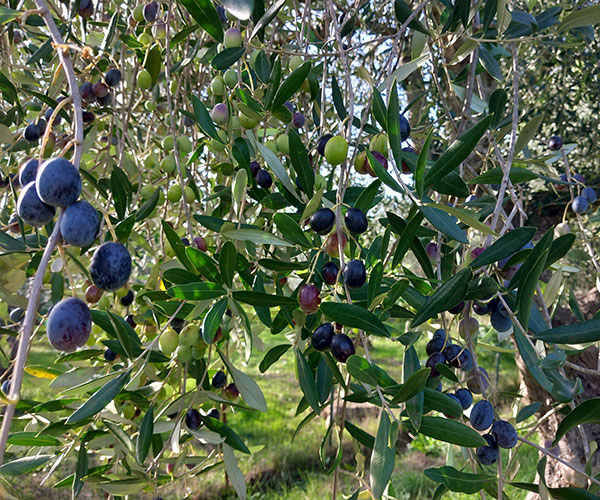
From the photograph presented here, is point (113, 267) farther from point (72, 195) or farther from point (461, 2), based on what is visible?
point (461, 2)

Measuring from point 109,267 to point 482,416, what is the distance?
0.77m

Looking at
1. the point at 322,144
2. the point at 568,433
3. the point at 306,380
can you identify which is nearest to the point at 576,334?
the point at 306,380

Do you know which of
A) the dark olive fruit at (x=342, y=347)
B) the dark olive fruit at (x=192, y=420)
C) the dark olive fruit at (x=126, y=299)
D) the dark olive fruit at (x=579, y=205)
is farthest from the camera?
the dark olive fruit at (x=579, y=205)

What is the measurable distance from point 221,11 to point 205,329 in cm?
89

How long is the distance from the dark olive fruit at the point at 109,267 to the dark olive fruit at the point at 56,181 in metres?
0.11

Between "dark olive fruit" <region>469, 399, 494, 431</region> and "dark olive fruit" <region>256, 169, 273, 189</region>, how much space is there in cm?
68

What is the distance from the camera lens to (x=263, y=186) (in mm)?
1171

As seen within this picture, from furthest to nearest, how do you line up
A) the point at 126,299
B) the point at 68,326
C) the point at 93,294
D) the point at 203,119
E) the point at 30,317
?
the point at 126,299
the point at 93,294
the point at 203,119
the point at 68,326
the point at 30,317

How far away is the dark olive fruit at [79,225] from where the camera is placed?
1.77 ft

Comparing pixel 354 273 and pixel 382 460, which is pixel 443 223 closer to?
pixel 354 273

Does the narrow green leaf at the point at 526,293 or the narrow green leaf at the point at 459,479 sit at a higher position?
the narrow green leaf at the point at 526,293

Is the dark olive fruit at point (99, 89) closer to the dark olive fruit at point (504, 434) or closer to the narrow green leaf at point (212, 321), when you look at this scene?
the narrow green leaf at point (212, 321)

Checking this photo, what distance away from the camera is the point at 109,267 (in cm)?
65

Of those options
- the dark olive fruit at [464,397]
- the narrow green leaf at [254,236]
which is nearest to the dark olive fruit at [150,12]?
the narrow green leaf at [254,236]
